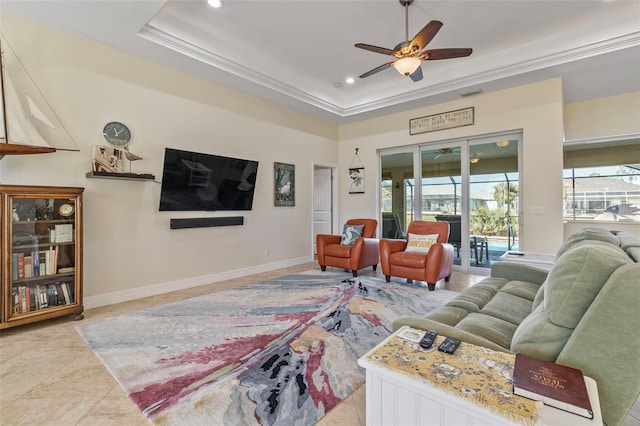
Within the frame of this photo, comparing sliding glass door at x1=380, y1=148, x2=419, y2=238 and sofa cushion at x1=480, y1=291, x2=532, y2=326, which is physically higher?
sliding glass door at x1=380, y1=148, x2=419, y2=238

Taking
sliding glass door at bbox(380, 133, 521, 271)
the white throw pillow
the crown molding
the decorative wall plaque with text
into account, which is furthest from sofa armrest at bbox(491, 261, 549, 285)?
the decorative wall plaque with text

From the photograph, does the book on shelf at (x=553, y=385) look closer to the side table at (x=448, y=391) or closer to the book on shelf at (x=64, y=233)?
the side table at (x=448, y=391)

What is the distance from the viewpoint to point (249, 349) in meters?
2.33

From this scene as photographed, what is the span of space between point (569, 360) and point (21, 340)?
12.4ft

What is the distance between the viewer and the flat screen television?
3988 millimetres

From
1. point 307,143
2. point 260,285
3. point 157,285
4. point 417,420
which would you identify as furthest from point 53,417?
point 307,143

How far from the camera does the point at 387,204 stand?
6.27m

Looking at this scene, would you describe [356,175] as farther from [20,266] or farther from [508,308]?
[20,266]

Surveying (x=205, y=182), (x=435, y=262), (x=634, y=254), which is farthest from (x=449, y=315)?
(x=205, y=182)

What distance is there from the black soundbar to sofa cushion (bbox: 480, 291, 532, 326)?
365 cm

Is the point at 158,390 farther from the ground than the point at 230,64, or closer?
closer

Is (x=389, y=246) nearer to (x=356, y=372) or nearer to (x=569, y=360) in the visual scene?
(x=356, y=372)

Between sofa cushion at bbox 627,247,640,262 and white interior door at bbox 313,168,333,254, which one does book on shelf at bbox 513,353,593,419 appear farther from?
white interior door at bbox 313,168,333,254

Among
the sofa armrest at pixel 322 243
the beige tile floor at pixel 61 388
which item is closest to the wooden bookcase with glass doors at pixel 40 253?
the beige tile floor at pixel 61 388
